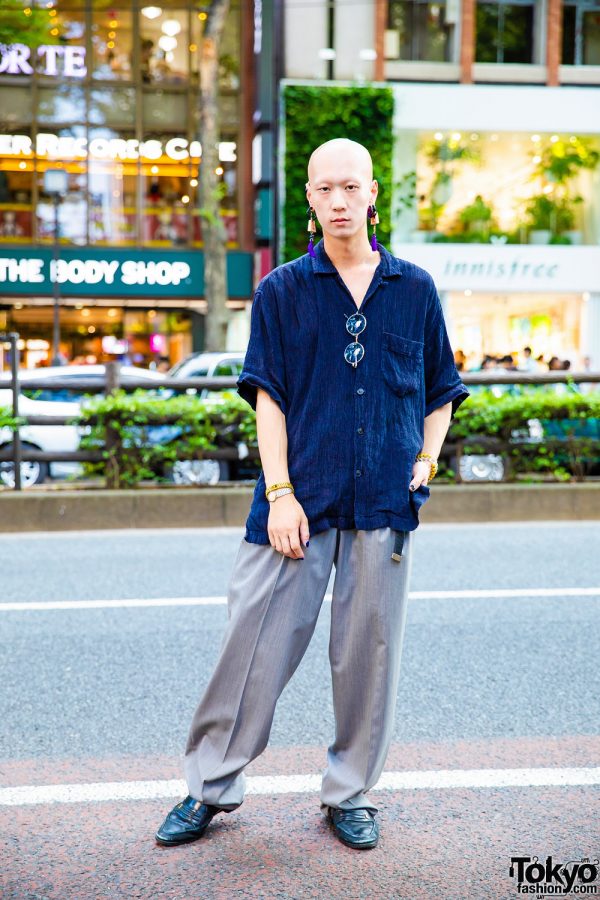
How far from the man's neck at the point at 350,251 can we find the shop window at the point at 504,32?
22.9 metres

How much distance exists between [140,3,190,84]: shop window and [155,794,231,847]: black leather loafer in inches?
984

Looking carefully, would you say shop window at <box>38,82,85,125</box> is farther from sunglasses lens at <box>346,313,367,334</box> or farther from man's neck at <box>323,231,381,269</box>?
sunglasses lens at <box>346,313,367,334</box>

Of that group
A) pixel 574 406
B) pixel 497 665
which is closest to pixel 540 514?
pixel 574 406

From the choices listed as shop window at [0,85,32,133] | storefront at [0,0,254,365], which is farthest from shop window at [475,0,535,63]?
shop window at [0,85,32,133]

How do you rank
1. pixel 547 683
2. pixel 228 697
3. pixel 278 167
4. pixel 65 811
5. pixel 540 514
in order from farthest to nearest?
1. pixel 278 167
2. pixel 540 514
3. pixel 547 683
4. pixel 65 811
5. pixel 228 697

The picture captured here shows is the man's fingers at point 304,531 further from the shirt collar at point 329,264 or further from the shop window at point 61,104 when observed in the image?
the shop window at point 61,104

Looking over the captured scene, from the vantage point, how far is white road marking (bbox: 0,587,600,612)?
234 inches

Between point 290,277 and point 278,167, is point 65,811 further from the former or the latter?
point 278,167

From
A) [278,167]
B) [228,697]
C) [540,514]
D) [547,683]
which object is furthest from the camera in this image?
[278,167]

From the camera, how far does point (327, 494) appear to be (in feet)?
9.29

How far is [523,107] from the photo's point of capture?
77.7ft

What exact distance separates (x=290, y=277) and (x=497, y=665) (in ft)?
8.46

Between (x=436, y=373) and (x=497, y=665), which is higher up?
(x=436, y=373)

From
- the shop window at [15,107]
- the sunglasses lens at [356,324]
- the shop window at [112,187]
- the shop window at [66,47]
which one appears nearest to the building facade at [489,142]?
the shop window at [112,187]
